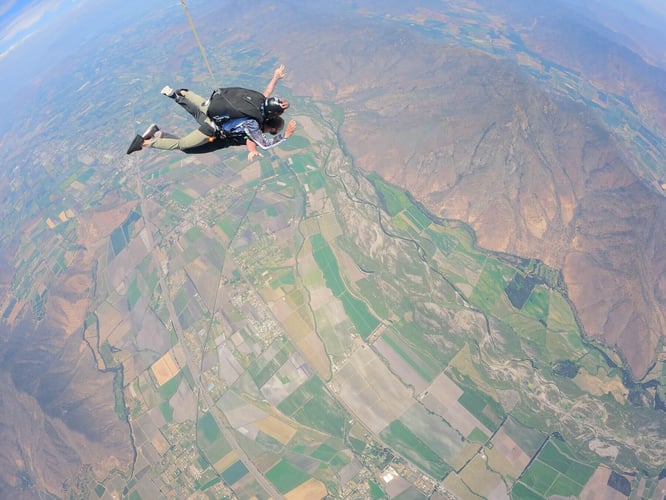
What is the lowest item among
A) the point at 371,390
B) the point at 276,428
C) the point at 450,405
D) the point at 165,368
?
the point at 450,405

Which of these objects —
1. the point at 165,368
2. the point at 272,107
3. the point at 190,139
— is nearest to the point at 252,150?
the point at 272,107

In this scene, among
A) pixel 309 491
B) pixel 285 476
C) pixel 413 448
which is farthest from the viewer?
pixel 413 448

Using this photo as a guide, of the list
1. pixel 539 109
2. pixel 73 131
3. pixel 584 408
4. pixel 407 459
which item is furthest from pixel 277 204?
pixel 73 131

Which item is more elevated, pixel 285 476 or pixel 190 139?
pixel 190 139

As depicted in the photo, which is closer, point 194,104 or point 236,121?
point 236,121

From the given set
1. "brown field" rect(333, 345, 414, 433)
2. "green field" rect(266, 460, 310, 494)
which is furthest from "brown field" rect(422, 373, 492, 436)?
"green field" rect(266, 460, 310, 494)

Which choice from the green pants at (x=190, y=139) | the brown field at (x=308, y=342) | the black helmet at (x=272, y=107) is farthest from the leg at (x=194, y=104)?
the brown field at (x=308, y=342)

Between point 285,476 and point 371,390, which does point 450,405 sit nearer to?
point 371,390

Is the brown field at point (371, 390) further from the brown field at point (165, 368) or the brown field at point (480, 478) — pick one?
the brown field at point (165, 368)
